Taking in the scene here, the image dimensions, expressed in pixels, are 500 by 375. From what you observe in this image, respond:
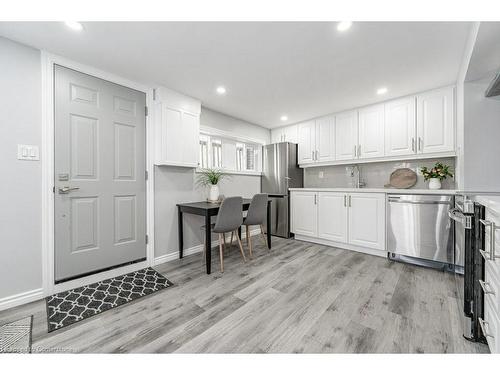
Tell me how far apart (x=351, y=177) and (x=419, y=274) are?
5.73 feet

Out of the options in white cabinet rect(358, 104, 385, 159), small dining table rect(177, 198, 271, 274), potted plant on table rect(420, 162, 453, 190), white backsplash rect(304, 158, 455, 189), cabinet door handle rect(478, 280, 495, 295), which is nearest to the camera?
cabinet door handle rect(478, 280, 495, 295)

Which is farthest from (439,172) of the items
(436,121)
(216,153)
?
(216,153)

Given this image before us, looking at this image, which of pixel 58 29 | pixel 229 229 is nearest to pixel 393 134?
pixel 229 229

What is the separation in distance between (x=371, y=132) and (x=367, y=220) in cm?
135

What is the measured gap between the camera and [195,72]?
224cm

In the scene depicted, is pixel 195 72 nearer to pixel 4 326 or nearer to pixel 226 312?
pixel 226 312

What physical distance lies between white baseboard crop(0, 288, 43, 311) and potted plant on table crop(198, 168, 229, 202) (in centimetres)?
189

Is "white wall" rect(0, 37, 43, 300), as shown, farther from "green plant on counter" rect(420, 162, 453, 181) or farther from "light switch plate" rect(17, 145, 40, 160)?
"green plant on counter" rect(420, 162, 453, 181)

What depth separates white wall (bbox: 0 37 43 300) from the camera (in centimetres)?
166

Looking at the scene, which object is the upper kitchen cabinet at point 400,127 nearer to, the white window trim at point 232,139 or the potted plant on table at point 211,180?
the white window trim at point 232,139

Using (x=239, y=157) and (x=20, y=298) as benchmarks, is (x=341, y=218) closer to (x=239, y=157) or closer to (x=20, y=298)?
(x=239, y=157)

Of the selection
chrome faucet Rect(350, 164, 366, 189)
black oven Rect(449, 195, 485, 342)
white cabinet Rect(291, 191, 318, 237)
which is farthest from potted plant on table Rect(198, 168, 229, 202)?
black oven Rect(449, 195, 485, 342)

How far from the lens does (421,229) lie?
2.44m

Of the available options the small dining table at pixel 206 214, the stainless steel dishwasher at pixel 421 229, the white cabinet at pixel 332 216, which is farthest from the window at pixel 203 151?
the stainless steel dishwasher at pixel 421 229
